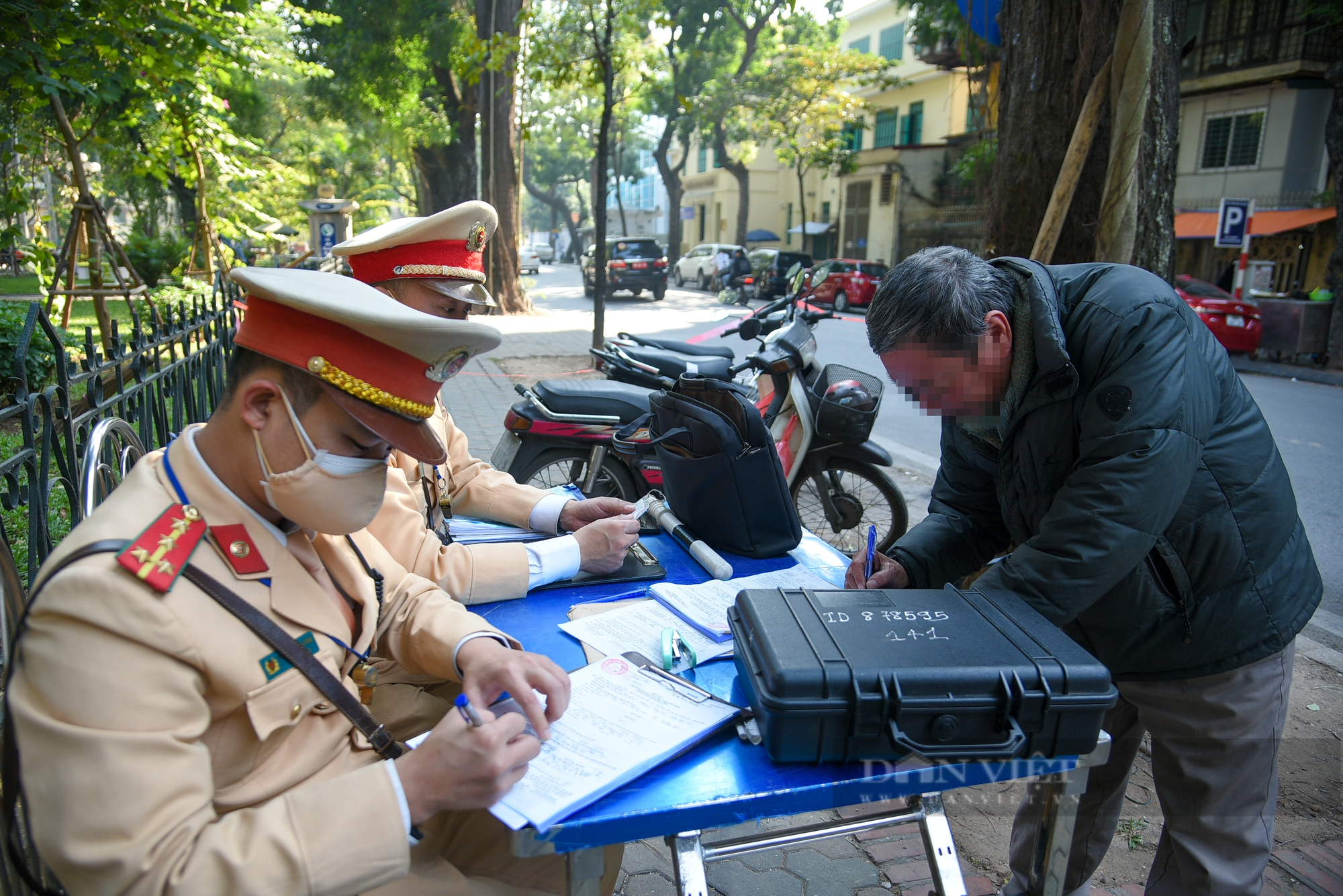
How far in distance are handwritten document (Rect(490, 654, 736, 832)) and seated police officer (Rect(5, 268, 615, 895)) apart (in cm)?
5

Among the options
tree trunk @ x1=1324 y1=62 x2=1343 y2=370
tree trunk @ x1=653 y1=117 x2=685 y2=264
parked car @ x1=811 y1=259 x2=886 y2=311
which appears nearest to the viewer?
tree trunk @ x1=1324 y1=62 x2=1343 y2=370

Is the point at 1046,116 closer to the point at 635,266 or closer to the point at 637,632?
the point at 637,632

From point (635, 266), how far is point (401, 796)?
22.5 metres

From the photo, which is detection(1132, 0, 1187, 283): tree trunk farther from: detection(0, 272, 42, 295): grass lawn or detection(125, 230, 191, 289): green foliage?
detection(125, 230, 191, 289): green foliage

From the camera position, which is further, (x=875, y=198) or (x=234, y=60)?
(x=875, y=198)

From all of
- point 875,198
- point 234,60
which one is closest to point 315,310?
point 234,60

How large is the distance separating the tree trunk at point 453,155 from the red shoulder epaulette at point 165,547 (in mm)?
15910

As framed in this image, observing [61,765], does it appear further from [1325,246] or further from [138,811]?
[1325,246]

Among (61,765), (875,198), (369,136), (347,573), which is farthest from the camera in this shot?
(875,198)

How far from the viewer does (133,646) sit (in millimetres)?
1094

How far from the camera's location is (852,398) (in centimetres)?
435

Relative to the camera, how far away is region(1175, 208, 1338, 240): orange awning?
18406mm

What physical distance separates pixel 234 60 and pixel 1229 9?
23933 mm

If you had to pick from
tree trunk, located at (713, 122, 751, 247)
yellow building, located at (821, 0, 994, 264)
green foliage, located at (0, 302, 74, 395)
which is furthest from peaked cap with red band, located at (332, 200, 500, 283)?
tree trunk, located at (713, 122, 751, 247)
